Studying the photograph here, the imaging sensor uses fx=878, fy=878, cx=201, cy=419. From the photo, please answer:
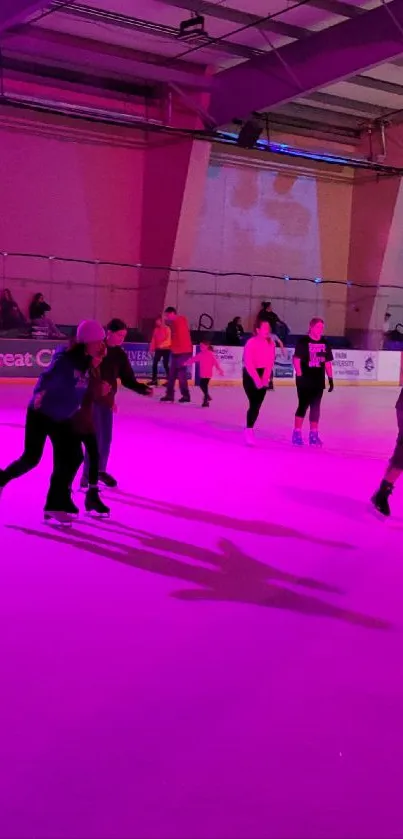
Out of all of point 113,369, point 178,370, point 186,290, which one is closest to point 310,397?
point 113,369

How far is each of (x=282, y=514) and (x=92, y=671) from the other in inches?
115

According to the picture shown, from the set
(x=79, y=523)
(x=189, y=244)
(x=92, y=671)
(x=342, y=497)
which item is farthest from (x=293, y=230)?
(x=92, y=671)

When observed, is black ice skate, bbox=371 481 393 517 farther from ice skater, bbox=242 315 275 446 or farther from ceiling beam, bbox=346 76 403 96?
ceiling beam, bbox=346 76 403 96

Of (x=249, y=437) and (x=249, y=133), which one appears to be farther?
(x=249, y=133)

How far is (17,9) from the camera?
12320 millimetres

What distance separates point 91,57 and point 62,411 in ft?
43.8

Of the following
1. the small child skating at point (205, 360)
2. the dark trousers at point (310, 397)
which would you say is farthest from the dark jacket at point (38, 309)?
the dark trousers at point (310, 397)

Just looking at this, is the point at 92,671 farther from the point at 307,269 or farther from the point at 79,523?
the point at 307,269

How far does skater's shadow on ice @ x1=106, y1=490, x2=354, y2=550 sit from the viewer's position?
17.2 ft

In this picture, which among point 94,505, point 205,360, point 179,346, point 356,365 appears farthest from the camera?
point 356,365

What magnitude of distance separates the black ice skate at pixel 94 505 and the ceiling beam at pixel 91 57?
12.5 meters

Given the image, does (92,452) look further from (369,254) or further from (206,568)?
(369,254)

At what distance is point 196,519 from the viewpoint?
18.3 ft

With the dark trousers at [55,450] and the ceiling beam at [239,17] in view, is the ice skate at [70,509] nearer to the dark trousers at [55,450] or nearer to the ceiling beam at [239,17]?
the dark trousers at [55,450]
